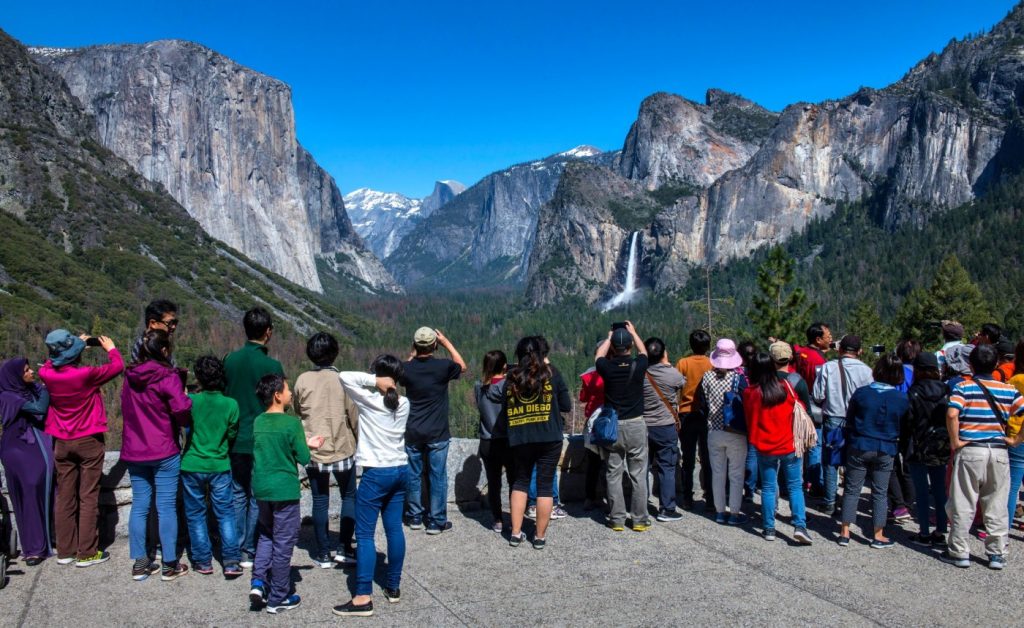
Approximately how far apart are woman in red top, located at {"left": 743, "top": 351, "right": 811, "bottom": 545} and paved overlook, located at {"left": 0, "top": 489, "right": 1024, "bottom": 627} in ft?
1.14

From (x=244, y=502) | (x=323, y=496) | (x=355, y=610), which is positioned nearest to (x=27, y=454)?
(x=244, y=502)

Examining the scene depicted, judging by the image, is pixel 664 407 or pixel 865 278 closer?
pixel 664 407

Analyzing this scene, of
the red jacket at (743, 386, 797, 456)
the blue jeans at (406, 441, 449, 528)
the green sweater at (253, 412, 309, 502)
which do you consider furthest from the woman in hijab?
the red jacket at (743, 386, 797, 456)

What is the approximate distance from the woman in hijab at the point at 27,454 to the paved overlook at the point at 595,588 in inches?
12.7

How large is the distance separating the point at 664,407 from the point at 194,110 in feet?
594

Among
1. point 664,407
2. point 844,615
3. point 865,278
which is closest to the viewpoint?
point 844,615

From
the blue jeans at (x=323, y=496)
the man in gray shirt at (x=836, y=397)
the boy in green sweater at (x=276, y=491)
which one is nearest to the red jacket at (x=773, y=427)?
the man in gray shirt at (x=836, y=397)

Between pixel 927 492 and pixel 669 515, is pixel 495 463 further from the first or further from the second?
pixel 927 492

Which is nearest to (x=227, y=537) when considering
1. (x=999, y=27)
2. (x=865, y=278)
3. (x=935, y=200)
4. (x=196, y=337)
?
(x=196, y=337)

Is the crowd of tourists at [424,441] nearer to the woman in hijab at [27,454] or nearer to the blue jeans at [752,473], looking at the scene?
the woman in hijab at [27,454]

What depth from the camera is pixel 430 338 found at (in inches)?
295

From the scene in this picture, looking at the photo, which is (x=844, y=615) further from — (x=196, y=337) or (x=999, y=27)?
(x=999, y=27)

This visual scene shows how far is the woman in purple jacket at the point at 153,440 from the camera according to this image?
665cm

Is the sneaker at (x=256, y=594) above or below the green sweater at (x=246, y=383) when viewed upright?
below
